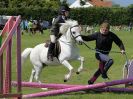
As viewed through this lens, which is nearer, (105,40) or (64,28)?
(105,40)

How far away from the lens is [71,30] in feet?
48.4

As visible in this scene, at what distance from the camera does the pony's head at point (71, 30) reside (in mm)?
14509

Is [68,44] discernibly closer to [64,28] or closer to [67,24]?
[64,28]

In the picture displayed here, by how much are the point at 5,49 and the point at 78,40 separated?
419cm

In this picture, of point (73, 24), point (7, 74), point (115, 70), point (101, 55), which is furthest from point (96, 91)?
point (115, 70)

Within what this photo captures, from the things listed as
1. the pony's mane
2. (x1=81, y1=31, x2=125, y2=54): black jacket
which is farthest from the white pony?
(x1=81, y1=31, x2=125, y2=54): black jacket

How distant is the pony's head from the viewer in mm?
14509

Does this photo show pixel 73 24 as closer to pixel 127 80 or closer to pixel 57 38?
pixel 57 38

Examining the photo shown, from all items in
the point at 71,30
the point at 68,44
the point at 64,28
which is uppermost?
the point at 64,28

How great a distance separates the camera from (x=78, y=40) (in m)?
14.4

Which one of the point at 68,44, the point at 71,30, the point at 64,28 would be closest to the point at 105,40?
the point at 71,30

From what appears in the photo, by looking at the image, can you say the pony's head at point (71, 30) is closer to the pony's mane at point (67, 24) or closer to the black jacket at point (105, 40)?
the pony's mane at point (67, 24)

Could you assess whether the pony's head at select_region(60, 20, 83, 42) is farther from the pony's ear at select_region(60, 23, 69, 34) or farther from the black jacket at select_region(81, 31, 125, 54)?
the black jacket at select_region(81, 31, 125, 54)

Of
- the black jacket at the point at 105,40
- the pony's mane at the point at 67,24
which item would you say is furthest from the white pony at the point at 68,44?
the black jacket at the point at 105,40
